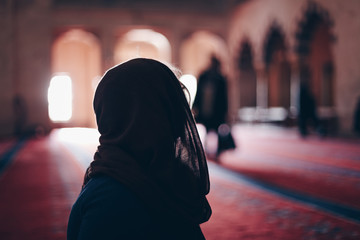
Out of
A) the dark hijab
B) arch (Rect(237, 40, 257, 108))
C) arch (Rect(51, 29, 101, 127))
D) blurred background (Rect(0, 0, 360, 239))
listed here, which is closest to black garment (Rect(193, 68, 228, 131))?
blurred background (Rect(0, 0, 360, 239))

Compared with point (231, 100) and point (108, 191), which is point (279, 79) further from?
point (108, 191)

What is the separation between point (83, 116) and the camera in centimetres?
1948

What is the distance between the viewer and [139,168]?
36.1 inches

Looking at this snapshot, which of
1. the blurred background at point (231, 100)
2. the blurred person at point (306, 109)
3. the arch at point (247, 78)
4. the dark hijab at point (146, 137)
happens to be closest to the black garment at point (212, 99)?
the blurred background at point (231, 100)

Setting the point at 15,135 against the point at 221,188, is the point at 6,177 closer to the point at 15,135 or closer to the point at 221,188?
the point at 221,188

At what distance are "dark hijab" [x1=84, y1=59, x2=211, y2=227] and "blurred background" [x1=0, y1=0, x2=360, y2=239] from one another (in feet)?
0.78

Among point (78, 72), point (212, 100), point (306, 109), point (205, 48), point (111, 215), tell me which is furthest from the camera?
point (205, 48)

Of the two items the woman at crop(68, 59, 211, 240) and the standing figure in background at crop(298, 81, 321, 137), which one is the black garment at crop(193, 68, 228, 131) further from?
the woman at crop(68, 59, 211, 240)

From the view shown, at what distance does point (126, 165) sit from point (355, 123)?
8807mm

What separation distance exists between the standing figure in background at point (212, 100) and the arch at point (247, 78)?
1009 cm

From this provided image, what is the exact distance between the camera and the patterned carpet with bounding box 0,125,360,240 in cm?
272

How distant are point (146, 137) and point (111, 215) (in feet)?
0.60

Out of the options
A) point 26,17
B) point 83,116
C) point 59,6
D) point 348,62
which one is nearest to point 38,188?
point 348,62

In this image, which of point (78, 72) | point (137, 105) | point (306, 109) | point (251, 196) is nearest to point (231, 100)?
point (78, 72)
